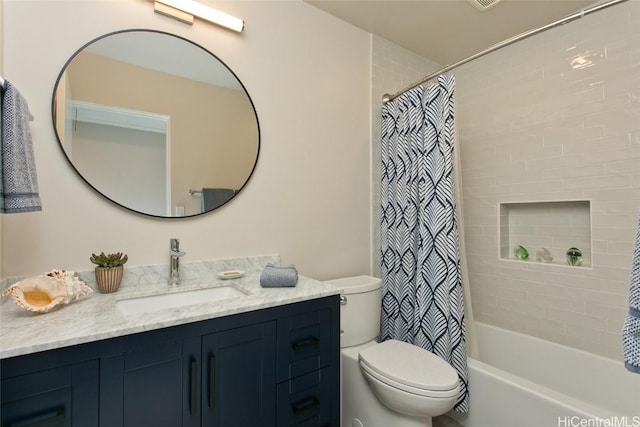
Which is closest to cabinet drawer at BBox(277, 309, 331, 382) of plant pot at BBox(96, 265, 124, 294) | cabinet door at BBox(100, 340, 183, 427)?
cabinet door at BBox(100, 340, 183, 427)

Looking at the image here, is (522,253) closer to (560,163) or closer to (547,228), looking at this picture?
(547,228)

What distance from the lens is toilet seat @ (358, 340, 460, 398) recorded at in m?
1.26

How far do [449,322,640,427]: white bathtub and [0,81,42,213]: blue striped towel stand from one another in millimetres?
2031

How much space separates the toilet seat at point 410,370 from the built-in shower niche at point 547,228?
3.91 feet

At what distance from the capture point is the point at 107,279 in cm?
122

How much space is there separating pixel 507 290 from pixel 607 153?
1.04m

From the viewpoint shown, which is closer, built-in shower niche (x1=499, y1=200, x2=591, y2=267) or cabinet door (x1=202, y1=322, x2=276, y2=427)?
cabinet door (x1=202, y1=322, x2=276, y2=427)

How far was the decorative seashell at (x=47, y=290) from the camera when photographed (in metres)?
0.97

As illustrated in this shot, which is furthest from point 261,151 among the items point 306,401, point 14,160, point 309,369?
point 306,401

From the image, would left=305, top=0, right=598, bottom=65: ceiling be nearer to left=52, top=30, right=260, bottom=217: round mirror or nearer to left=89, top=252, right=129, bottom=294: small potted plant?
left=52, top=30, right=260, bottom=217: round mirror

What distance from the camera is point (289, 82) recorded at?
6.03ft

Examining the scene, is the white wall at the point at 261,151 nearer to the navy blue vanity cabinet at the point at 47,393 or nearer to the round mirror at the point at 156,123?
the round mirror at the point at 156,123

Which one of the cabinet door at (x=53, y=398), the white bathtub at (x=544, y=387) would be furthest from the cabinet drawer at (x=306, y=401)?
the white bathtub at (x=544, y=387)

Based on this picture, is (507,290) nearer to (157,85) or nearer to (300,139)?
(300,139)
